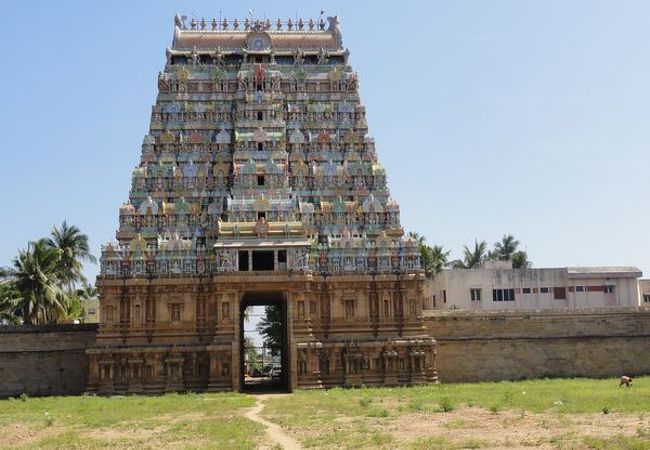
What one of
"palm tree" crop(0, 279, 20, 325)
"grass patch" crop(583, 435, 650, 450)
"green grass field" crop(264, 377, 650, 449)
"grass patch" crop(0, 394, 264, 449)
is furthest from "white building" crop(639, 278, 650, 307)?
"grass patch" crop(583, 435, 650, 450)

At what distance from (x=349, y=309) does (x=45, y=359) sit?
16336 millimetres

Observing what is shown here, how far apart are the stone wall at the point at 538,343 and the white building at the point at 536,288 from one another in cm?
1242

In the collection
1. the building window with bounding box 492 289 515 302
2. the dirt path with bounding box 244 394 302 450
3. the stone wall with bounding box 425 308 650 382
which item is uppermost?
the building window with bounding box 492 289 515 302

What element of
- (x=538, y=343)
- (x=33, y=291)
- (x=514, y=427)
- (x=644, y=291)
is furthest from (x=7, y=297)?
(x=644, y=291)

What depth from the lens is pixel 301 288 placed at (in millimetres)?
40594

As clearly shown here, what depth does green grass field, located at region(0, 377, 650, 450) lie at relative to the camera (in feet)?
66.6

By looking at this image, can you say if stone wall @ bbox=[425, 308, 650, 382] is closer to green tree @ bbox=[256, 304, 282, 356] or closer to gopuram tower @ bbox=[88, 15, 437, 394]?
gopuram tower @ bbox=[88, 15, 437, 394]

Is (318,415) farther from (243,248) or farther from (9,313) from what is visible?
(9,313)

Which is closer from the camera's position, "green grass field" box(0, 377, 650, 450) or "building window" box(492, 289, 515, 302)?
"green grass field" box(0, 377, 650, 450)

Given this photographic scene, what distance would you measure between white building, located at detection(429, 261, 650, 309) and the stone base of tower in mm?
15107

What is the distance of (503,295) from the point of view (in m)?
57.3

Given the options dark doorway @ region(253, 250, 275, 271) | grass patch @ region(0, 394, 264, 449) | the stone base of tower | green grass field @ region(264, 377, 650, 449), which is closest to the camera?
green grass field @ region(264, 377, 650, 449)

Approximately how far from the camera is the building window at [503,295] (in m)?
57.2

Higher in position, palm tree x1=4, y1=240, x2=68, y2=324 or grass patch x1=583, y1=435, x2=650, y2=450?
palm tree x1=4, y1=240, x2=68, y2=324
